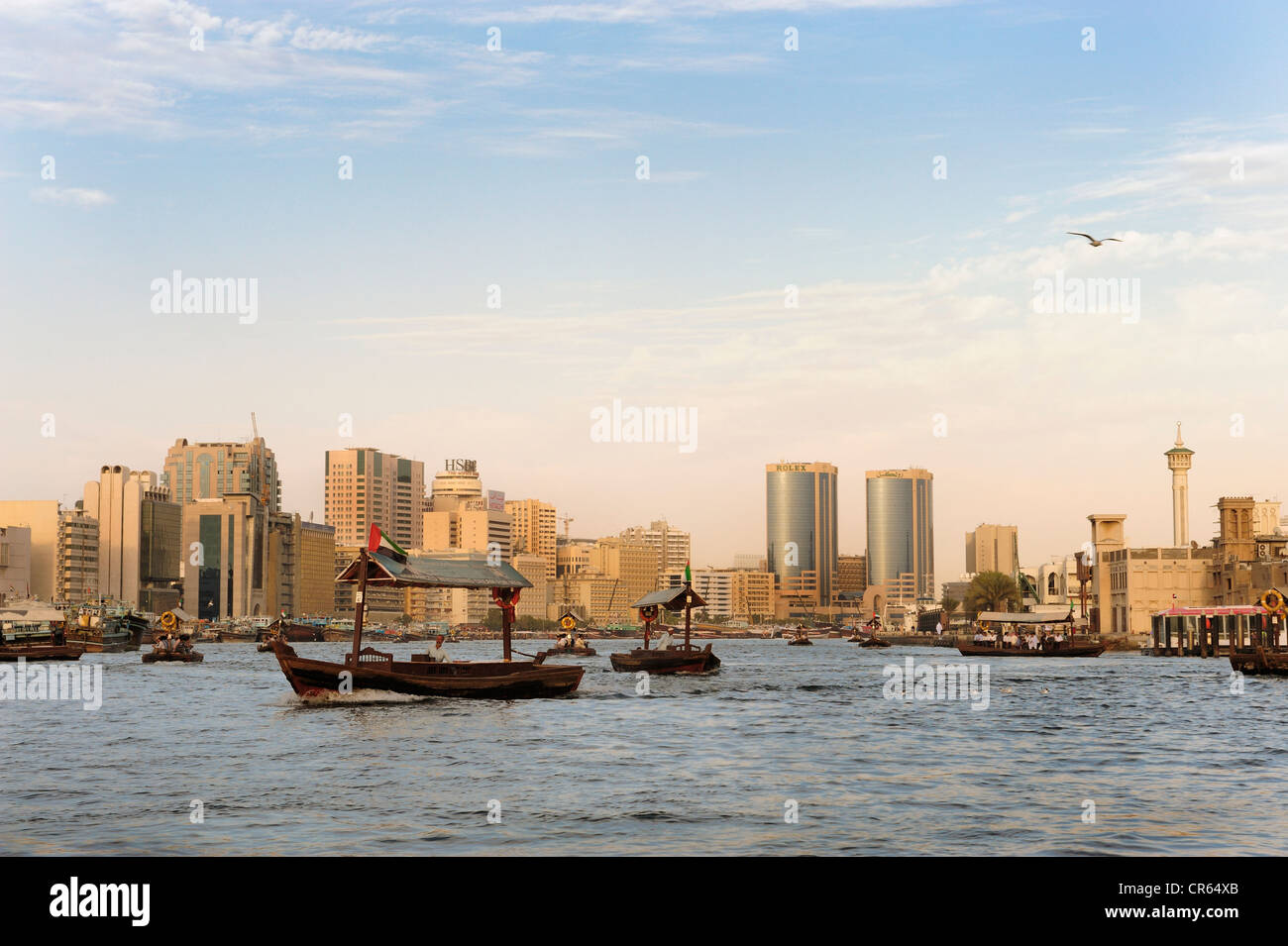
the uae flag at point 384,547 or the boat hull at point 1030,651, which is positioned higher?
the uae flag at point 384,547

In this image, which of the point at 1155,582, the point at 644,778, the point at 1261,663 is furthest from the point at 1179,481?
the point at 644,778

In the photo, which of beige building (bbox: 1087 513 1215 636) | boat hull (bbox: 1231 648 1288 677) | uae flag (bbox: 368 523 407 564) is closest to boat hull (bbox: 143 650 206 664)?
uae flag (bbox: 368 523 407 564)

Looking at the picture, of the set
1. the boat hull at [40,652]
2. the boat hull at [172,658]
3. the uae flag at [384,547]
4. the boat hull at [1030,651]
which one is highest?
the uae flag at [384,547]

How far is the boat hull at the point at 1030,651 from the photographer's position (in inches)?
5172

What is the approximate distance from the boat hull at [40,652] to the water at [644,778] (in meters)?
60.7

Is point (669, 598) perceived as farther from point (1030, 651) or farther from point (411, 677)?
point (1030, 651)

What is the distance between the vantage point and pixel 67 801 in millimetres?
25719

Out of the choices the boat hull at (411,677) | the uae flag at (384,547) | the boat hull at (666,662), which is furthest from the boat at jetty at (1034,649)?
the uae flag at (384,547)

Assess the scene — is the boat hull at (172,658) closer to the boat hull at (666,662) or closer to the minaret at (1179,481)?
the boat hull at (666,662)
